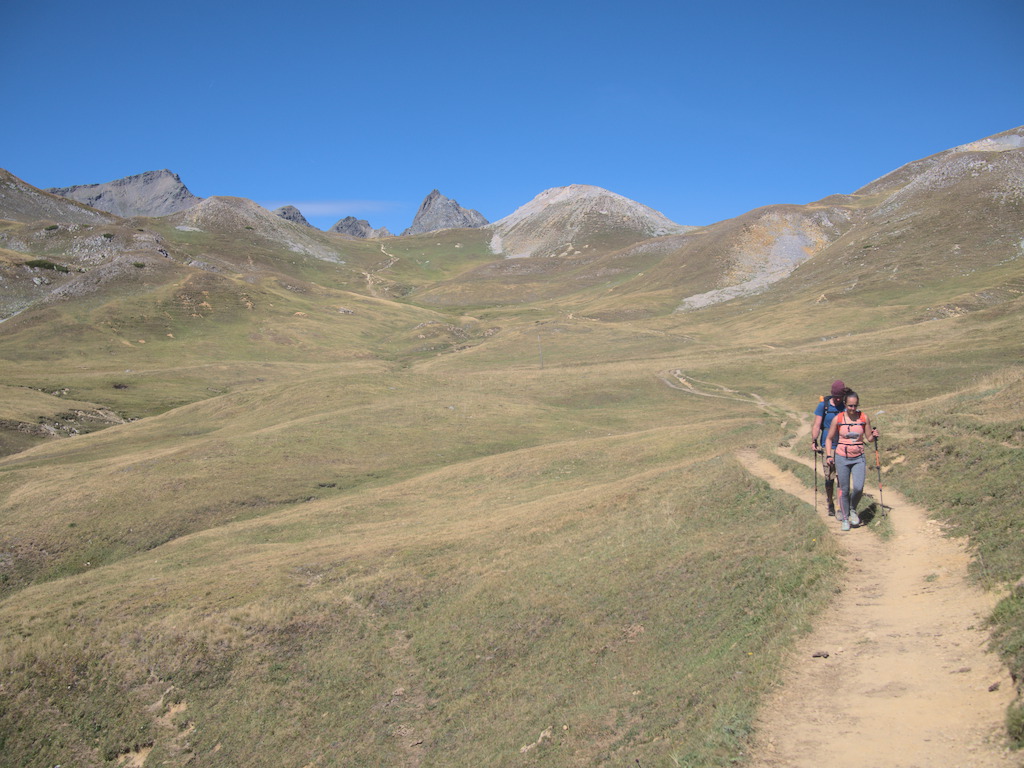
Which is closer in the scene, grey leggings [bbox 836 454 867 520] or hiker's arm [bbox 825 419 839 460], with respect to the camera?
grey leggings [bbox 836 454 867 520]

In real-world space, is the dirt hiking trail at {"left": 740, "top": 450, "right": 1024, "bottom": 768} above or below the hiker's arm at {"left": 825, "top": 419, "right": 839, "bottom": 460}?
below

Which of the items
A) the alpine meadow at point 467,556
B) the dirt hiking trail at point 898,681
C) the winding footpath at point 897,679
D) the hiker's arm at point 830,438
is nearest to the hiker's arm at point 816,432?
the hiker's arm at point 830,438

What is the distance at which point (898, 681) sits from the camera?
11430mm

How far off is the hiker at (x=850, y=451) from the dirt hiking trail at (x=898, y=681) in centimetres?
270

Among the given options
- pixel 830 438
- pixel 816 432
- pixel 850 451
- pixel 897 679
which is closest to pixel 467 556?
pixel 816 432

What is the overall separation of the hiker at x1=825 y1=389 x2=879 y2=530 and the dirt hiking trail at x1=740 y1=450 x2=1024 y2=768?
8.85ft

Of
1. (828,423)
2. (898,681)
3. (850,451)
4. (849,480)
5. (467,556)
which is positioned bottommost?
(467,556)

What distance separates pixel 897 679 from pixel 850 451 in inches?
347

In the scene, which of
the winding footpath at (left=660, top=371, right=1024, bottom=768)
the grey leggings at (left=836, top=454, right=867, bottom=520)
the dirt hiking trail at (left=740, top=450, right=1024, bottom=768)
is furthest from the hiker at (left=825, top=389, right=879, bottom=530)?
the dirt hiking trail at (left=740, top=450, right=1024, bottom=768)

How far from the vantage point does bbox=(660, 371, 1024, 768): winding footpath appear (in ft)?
31.3

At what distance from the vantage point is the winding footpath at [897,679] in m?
9.53

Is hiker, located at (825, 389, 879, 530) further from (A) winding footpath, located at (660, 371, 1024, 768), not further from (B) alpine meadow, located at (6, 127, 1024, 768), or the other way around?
(A) winding footpath, located at (660, 371, 1024, 768)

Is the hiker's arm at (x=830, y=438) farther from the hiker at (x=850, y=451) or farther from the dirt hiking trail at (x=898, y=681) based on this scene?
the dirt hiking trail at (x=898, y=681)

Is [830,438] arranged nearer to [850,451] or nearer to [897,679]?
[850,451]
